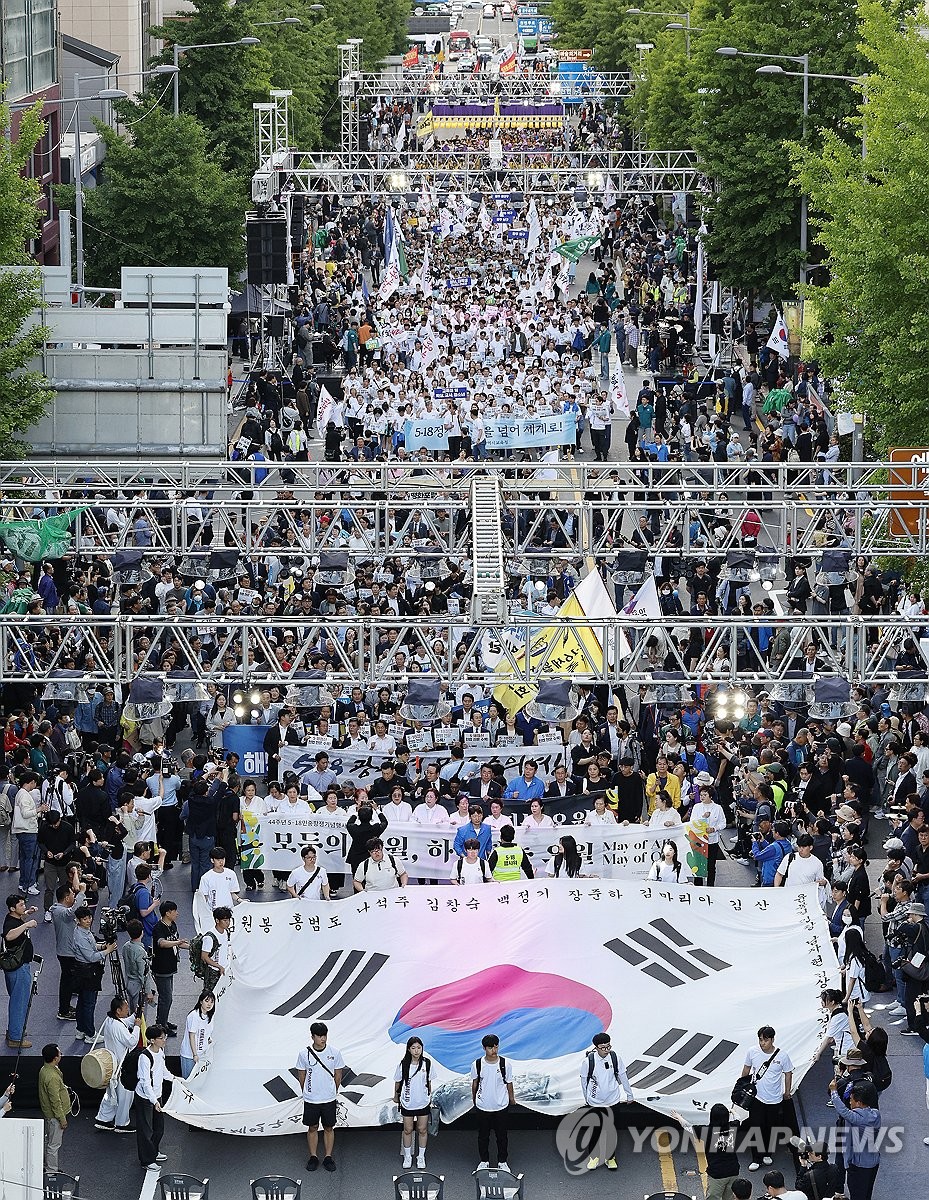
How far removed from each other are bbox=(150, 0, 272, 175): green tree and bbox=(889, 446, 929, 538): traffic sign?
103 ft

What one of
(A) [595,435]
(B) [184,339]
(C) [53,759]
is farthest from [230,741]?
(A) [595,435]

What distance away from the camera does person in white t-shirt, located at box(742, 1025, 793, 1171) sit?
17.8 m

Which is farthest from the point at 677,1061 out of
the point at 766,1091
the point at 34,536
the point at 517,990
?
the point at 34,536

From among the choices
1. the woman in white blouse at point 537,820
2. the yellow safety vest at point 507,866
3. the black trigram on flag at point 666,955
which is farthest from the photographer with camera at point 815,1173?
the woman in white blouse at point 537,820

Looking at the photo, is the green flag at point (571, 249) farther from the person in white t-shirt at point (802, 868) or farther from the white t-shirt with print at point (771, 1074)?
the white t-shirt with print at point (771, 1074)

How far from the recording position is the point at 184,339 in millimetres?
37156

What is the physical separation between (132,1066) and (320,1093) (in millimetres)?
1552

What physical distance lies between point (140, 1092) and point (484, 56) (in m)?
134

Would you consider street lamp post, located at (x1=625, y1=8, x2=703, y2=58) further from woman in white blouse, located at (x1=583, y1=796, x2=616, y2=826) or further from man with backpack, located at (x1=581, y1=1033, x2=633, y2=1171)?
man with backpack, located at (x1=581, y1=1033, x2=633, y2=1171)

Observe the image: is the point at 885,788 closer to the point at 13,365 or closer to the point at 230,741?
the point at 230,741

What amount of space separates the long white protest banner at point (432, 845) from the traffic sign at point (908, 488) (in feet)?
23.3

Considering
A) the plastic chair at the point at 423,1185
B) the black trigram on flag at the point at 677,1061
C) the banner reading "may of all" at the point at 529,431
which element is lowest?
the plastic chair at the point at 423,1185

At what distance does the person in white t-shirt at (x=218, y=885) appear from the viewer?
21.5m

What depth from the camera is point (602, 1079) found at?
18.0m
